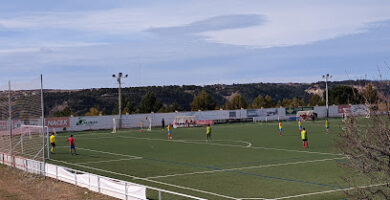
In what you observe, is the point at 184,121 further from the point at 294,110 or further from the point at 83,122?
the point at 294,110

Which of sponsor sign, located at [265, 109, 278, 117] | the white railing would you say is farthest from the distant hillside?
the white railing

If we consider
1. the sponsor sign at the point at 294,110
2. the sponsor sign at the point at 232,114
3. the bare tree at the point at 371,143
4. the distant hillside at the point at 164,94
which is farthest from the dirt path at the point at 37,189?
the distant hillside at the point at 164,94

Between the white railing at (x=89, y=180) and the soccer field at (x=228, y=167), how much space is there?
1.27 meters

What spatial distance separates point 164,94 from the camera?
151 meters

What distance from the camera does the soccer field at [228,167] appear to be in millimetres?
19591

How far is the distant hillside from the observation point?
127000 mm

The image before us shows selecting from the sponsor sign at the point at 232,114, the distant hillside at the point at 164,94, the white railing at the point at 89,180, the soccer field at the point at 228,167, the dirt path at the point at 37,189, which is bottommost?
the dirt path at the point at 37,189

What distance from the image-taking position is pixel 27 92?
28.0m

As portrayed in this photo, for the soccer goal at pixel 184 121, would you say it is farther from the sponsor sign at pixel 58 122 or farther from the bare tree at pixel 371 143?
the bare tree at pixel 371 143

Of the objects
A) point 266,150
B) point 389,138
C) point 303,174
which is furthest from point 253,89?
point 389,138

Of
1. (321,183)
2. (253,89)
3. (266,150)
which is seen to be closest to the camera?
(321,183)

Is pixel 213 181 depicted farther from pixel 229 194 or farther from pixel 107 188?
pixel 107 188

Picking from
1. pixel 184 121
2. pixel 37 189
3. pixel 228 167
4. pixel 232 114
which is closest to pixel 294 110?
pixel 232 114

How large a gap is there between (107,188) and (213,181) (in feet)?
16.1
